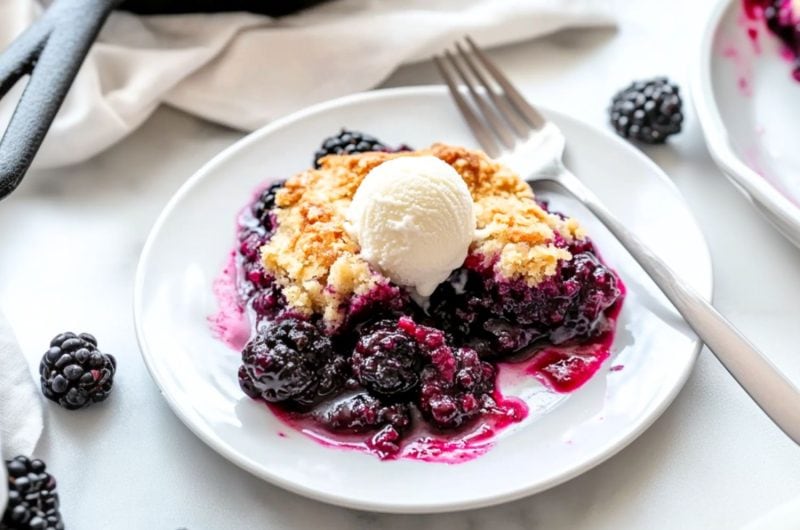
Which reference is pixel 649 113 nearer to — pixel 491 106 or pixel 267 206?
pixel 491 106

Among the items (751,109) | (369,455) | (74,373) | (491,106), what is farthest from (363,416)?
(751,109)

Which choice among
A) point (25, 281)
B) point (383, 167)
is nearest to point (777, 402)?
point (383, 167)

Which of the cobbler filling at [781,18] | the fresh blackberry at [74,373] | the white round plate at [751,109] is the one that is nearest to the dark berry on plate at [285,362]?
the fresh blackberry at [74,373]

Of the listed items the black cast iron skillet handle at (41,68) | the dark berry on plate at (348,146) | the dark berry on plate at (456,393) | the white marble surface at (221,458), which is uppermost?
the black cast iron skillet handle at (41,68)

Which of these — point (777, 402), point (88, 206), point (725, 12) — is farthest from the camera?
point (725, 12)

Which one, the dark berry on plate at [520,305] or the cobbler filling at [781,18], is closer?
the dark berry on plate at [520,305]

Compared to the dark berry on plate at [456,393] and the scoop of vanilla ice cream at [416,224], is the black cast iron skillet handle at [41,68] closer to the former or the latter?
the scoop of vanilla ice cream at [416,224]

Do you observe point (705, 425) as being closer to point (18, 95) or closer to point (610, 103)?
point (610, 103)
